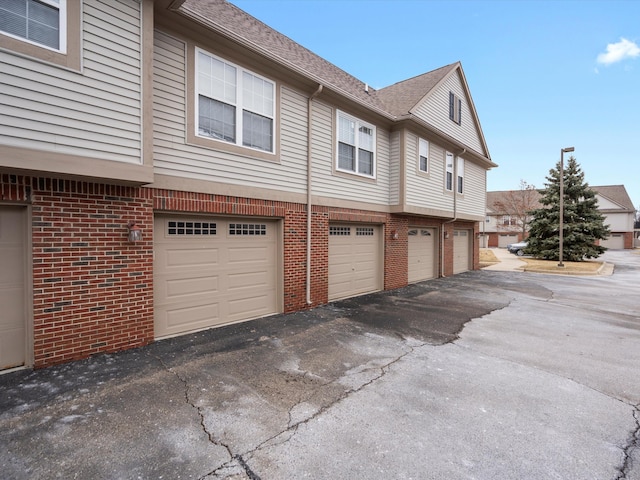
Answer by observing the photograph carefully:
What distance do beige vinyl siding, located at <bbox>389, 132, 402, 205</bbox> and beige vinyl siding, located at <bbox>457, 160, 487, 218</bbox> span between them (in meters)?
4.59

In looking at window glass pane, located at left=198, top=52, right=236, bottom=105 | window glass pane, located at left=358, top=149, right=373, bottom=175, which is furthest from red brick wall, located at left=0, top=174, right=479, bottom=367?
window glass pane, located at left=358, top=149, right=373, bottom=175

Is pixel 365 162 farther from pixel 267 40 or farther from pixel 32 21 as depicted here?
pixel 32 21

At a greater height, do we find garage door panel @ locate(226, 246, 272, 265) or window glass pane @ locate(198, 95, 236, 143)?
window glass pane @ locate(198, 95, 236, 143)

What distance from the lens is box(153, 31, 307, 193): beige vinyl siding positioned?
5.15m

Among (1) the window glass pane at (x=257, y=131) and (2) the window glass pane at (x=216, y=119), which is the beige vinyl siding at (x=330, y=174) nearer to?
(1) the window glass pane at (x=257, y=131)

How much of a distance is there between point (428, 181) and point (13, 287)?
435 inches

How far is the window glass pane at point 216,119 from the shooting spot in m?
5.66

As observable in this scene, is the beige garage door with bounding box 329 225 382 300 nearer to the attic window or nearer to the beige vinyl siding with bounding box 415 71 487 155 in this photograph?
the beige vinyl siding with bounding box 415 71 487 155

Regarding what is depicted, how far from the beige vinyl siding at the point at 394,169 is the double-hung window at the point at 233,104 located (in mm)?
4770

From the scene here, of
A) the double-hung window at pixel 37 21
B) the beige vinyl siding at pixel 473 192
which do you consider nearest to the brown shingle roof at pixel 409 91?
the beige vinyl siding at pixel 473 192

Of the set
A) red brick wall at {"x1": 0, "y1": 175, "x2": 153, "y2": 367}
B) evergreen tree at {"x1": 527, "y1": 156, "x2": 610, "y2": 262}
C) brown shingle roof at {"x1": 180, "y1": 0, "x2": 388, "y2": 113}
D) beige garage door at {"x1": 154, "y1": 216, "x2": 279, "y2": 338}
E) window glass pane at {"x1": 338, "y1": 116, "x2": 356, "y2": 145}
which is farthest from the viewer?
evergreen tree at {"x1": 527, "y1": 156, "x2": 610, "y2": 262}

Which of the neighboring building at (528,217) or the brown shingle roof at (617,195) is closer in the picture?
the neighboring building at (528,217)

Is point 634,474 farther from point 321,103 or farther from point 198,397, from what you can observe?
point 321,103

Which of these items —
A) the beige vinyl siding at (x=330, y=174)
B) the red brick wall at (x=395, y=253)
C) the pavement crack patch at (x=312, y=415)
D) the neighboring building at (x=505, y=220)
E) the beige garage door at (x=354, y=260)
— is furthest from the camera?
the neighboring building at (x=505, y=220)
